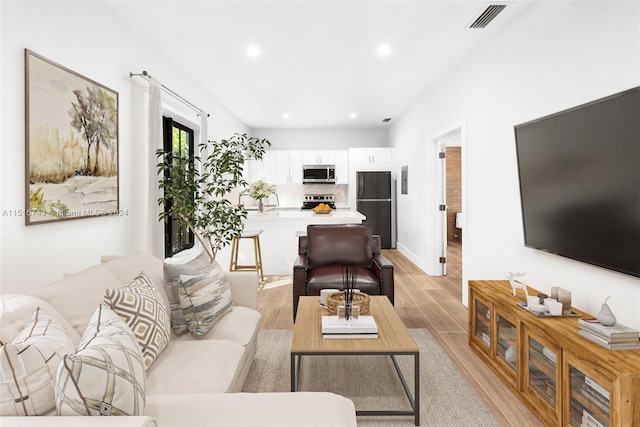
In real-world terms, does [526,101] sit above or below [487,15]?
below

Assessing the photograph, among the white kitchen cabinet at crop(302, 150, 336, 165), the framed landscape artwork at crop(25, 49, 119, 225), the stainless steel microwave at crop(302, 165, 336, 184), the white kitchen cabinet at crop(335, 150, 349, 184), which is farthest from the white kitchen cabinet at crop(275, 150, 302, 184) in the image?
the framed landscape artwork at crop(25, 49, 119, 225)

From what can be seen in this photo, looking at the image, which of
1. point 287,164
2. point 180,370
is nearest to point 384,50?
point 180,370

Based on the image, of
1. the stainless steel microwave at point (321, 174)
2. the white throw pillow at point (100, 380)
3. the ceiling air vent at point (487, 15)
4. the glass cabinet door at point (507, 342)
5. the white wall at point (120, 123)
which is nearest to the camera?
the white throw pillow at point (100, 380)

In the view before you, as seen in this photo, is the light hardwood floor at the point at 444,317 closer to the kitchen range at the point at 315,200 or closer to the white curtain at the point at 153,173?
the white curtain at the point at 153,173

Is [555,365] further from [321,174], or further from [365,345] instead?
[321,174]

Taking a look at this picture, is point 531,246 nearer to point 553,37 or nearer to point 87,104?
point 553,37

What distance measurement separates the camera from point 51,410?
1.14 meters

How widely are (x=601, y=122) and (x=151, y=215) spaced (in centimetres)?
340

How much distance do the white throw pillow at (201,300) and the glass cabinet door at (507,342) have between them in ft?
6.11

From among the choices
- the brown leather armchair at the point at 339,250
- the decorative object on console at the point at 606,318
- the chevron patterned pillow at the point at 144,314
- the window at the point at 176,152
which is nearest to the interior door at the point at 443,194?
the brown leather armchair at the point at 339,250

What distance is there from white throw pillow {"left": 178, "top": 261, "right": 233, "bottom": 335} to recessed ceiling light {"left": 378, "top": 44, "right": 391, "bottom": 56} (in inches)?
109

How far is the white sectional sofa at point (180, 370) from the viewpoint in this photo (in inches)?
47.8

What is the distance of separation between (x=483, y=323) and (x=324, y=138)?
6.51 meters

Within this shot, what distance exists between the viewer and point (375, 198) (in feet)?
26.4
